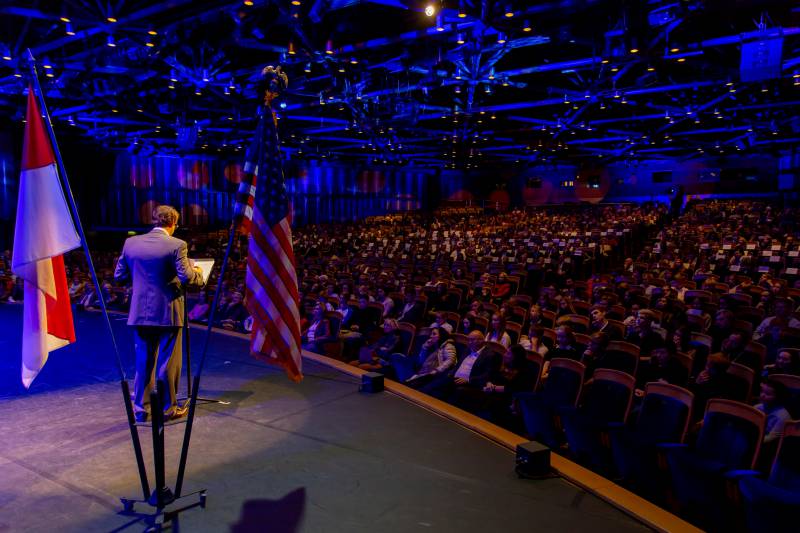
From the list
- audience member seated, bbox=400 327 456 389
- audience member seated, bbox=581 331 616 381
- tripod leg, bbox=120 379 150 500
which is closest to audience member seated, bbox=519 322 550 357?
audience member seated, bbox=581 331 616 381

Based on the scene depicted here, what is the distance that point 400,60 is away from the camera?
1359cm

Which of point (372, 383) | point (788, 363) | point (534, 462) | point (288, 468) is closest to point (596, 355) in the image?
point (788, 363)

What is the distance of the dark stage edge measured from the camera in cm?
309

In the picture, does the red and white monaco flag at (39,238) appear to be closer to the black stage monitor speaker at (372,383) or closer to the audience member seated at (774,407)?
the black stage monitor speaker at (372,383)

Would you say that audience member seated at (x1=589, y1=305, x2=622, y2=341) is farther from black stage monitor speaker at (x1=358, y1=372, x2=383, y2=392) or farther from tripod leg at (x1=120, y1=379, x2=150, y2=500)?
tripod leg at (x1=120, y1=379, x2=150, y2=500)

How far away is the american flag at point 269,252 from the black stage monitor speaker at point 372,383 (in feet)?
6.11

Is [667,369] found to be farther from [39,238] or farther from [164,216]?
[39,238]

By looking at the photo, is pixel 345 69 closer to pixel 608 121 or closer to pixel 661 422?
A: pixel 661 422

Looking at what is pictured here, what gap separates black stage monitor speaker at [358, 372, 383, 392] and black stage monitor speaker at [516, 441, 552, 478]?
76.6 inches

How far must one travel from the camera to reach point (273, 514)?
3123 mm

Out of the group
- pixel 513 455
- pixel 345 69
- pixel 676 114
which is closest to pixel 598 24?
pixel 345 69

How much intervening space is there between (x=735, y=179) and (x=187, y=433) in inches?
1770

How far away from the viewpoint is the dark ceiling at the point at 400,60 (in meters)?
10.8

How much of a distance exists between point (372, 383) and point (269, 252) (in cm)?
227
